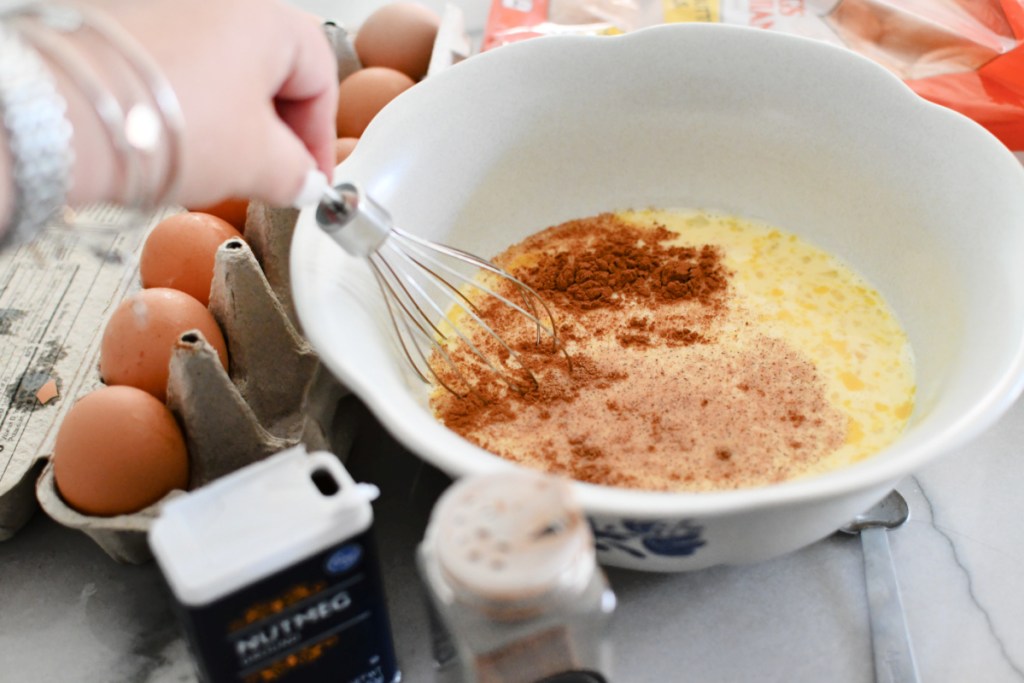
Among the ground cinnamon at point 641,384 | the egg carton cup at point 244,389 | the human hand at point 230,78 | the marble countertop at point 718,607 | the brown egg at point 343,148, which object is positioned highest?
the human hand at point 230,78

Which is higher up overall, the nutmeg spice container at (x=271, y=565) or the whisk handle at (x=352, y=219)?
the whisk handle at (x=352, y=219)

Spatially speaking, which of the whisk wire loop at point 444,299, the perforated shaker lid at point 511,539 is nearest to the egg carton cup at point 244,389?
the whisk wire loop at point 444,299

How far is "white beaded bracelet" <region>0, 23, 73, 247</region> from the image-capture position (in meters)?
0.47

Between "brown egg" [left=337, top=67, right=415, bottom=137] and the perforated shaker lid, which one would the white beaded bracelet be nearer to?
the perforated shaker lid

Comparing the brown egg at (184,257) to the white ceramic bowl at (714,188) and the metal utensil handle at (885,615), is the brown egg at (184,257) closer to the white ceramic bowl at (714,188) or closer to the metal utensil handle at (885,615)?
the white ceramic bowl at (714,188)

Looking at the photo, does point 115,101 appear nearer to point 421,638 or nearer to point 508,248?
point 421,638

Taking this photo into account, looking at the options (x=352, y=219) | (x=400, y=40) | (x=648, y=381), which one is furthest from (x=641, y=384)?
(x=400, y=40)

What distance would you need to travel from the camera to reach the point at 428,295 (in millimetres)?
905

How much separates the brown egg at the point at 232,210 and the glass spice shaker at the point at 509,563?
50cm

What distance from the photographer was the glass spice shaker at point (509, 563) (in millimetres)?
444

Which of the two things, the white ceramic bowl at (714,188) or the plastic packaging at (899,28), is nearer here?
the white ceramic bowl at (714,188)

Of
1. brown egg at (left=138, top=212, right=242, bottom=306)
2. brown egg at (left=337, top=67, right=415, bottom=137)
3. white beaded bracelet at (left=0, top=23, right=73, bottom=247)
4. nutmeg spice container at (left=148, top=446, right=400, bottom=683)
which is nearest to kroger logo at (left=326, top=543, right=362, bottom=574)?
nutmeg spice container at (left=148, top=446, right=400, bottom=683)

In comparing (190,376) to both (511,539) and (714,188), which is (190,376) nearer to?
(511,539)

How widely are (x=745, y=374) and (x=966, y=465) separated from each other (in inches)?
8.4
